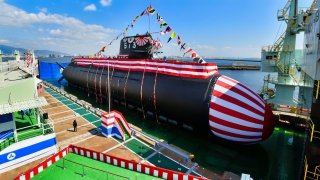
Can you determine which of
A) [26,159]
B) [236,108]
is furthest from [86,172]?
[236,108]

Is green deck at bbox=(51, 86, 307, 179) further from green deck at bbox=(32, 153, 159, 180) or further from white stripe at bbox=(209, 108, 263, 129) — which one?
green deck at bbox=(32, 153, 159, 180)

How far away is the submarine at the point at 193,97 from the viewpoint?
1571 centimetres

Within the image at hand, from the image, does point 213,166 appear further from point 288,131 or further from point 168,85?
point 288,131

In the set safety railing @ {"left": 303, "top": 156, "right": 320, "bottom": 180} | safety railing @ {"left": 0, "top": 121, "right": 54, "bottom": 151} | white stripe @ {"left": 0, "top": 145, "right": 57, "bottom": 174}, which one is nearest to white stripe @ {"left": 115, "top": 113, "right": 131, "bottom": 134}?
safety railing @ {"left": 0, "top": 121, "right": 54, "bottom": 151}

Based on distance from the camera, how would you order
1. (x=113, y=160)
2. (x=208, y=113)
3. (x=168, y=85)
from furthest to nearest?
(x=168, y=85)
(x=208, y=113)
(x=113, y=160)

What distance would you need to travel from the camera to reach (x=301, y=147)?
1834 cm

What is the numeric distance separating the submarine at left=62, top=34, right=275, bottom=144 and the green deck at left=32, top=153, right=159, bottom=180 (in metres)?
7.63

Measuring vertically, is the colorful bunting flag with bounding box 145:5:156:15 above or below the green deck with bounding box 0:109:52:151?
above

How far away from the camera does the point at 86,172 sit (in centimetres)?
1142

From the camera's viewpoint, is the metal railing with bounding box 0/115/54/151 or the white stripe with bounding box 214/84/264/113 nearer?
the metal railing with bounding box 0/115/54/151

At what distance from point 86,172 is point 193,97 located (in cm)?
985

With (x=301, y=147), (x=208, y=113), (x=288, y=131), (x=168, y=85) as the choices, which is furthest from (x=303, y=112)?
(x=168, y=85)

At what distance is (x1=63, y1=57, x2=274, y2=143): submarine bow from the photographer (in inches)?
618

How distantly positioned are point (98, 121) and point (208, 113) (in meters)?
10.5
